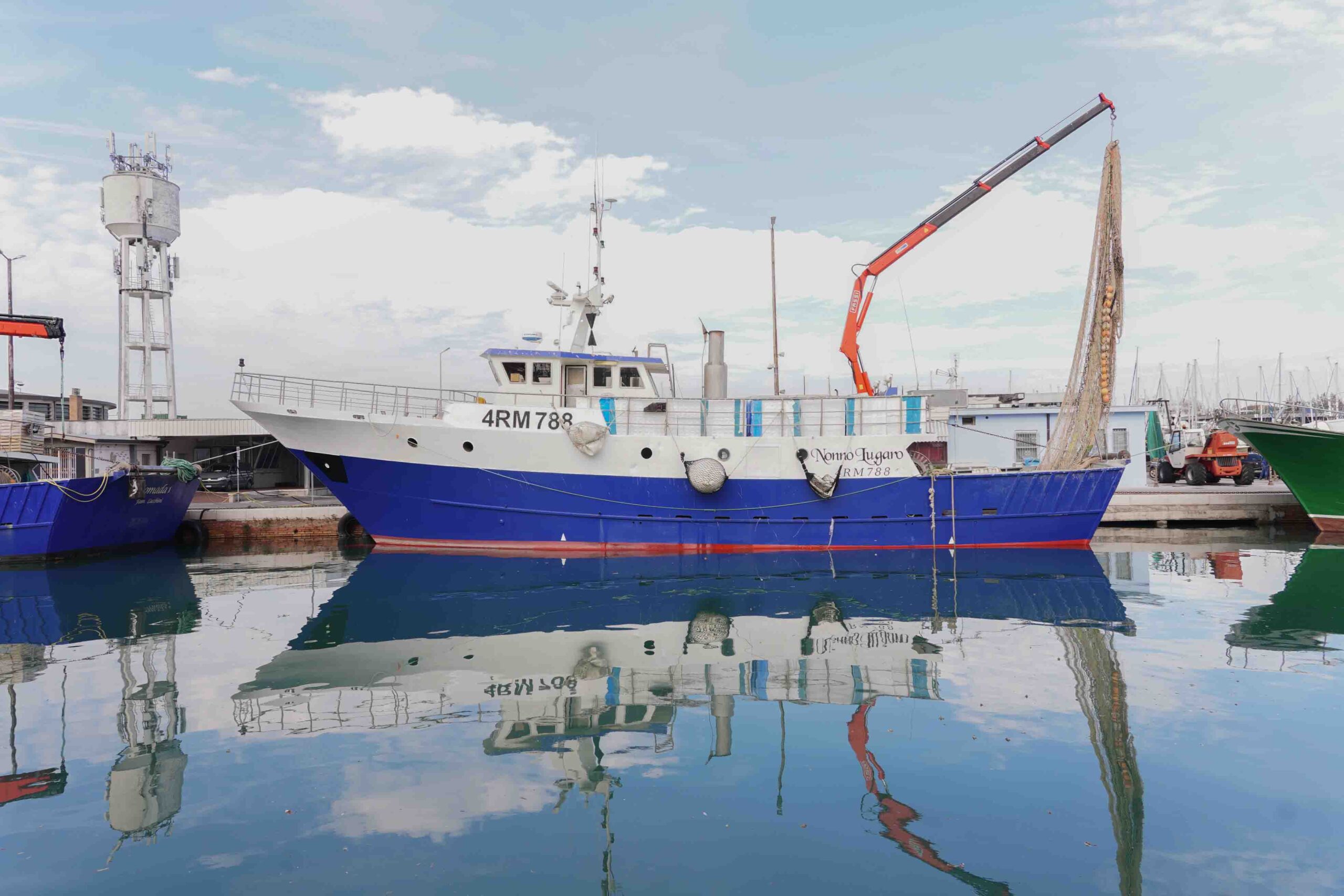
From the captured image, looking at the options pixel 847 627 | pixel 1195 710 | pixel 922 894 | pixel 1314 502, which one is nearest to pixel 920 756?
pixel 922 894

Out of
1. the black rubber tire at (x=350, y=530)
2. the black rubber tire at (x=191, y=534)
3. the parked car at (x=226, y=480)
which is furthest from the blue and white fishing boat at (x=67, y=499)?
the parked car at (x=226, y=480)

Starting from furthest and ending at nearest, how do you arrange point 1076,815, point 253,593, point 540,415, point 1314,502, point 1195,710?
point 1314,502
point 540,415
point 253,593
point 1195,710
point 1076,815

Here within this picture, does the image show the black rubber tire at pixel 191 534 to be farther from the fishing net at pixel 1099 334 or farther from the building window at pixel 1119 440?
the building window at pixel 1119 440

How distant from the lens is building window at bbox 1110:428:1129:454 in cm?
2511

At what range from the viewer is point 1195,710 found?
22.1 ft

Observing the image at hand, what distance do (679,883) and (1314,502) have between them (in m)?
23.5

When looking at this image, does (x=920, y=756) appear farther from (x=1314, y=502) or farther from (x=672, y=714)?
(x=1314, y=502)

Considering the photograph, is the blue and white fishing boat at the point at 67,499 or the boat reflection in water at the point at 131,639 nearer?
the boat reflection in water at the point at 131,639

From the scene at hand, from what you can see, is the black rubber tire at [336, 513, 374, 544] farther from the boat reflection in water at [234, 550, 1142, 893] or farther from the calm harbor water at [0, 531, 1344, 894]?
the calm harbor water at [0, 531, 1344, 894]

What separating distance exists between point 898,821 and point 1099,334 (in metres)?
14.6

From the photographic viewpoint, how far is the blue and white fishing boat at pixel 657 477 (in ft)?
52.4

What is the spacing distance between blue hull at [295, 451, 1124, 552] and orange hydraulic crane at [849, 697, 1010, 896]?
10.1 m

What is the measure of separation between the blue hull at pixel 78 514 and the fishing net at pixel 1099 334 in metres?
20.9

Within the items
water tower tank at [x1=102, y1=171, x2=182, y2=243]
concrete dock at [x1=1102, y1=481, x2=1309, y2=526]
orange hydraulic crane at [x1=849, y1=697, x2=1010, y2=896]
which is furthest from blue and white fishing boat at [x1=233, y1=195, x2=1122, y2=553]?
water tower tank at [x1=102, y1=171, x2=182, y2=243]
